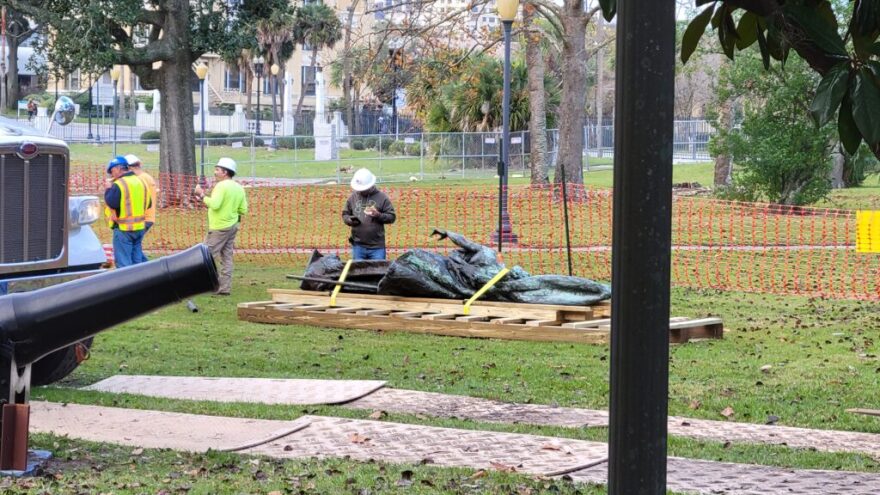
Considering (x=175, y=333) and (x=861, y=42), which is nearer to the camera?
(x=861, y=42)

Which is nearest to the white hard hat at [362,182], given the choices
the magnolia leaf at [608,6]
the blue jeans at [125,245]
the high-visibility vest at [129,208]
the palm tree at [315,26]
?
the high-visibility vest at [129,208]

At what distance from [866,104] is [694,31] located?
1062mm

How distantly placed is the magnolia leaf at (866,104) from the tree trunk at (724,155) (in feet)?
91.1

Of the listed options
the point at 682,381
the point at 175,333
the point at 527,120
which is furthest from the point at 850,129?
the point at 527,120

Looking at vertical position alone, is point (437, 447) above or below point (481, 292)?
below

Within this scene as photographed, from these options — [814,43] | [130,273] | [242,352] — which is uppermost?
[814,43]

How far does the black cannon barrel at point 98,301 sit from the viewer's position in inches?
268

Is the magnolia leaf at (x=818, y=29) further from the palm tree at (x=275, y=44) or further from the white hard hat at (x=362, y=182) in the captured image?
the palm tree at (x=275, y=44)

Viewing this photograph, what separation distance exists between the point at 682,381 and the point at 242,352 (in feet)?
14.8

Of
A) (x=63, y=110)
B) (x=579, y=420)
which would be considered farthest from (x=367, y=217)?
(x=579, y=420)

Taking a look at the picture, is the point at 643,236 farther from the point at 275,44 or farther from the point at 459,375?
the point at 275,44

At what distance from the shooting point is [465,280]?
48.4 feet

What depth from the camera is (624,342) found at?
332 cm

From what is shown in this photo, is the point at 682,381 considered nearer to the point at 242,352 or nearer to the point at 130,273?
the point at 242,352
